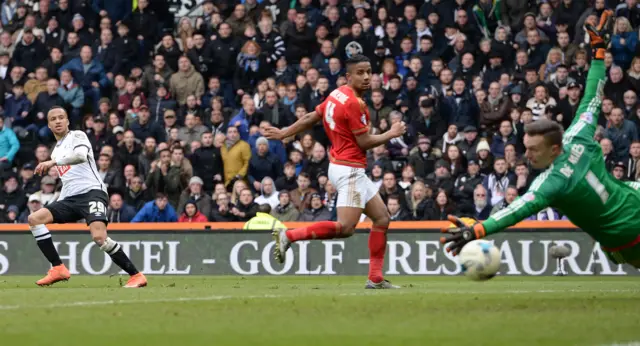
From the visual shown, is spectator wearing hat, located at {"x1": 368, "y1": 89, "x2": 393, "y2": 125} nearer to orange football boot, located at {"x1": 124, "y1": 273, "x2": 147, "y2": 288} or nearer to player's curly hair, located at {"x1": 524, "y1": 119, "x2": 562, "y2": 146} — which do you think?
orange football boot, located at {"x1": 124, "y1": 273, "x2": 147, "y2": 288}

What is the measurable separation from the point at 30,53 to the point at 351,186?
1444 centimetres

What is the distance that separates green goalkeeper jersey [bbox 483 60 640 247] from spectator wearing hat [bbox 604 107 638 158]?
1008 cm

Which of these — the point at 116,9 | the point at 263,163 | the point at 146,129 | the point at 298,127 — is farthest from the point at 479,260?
the point at 116,9

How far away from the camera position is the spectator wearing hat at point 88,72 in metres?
24.2

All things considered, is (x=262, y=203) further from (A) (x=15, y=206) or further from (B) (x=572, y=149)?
(B) (x=572, y=149)

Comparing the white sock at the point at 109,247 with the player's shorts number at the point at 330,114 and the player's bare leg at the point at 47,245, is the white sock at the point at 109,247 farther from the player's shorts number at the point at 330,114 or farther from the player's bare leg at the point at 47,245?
the player's shorts number at the point at 330,114

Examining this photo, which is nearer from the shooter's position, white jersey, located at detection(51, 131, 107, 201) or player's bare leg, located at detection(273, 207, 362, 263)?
player's bare leg, located at detection(273, 207, 362, 263)

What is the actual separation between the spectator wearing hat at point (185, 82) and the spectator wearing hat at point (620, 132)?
8059mm

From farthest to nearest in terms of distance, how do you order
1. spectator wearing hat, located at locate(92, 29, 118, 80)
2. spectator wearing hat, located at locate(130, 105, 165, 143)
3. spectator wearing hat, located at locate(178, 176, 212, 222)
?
spectator wearing hat, located at locate(92, 29, 118, 80) < spectator wearing hat, located at locate(130, 105, 165, 143) < spectator wearing hat, located at locate(178, 176, 212, 222)

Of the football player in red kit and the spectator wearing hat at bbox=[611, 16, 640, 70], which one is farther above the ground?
the spectator wearing hat at bbox=[611, 16, 640, 70]

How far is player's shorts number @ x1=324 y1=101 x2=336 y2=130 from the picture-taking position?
1254cm

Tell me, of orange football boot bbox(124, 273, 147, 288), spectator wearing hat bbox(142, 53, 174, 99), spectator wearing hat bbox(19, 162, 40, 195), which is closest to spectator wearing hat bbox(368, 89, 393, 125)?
spectator wearing hat bbox(142, 53, 174, 99)

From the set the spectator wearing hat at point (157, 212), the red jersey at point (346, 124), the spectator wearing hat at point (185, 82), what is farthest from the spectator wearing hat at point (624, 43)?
the red jersey at point (346, 124)

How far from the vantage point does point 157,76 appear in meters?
24.0
